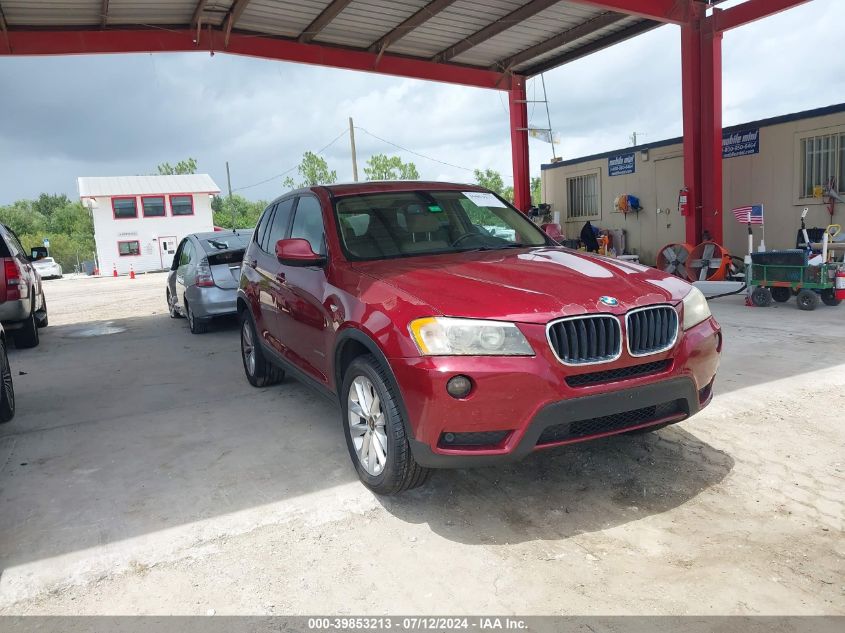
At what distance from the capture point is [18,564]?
3006 mm

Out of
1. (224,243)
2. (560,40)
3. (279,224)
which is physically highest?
(560,40)

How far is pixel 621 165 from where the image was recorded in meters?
15.8

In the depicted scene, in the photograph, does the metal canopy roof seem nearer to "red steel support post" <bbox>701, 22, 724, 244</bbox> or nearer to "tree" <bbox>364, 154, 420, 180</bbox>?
"red steel support post" <bbox>701, 22, 724, 244</bbox>

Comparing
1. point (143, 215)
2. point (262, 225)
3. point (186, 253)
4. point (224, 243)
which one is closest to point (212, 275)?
point (224, 243)

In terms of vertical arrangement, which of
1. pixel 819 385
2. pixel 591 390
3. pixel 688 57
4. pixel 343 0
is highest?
pixel 343 0

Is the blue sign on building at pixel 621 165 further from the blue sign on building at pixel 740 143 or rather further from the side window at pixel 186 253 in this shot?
the side window at pixel 186 253

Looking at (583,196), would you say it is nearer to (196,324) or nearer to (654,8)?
(654,8)

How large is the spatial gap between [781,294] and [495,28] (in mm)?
7785

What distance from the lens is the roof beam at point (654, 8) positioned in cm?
1063

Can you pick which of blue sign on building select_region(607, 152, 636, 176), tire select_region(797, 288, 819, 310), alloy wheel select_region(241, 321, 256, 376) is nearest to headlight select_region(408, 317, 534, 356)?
alloy wheel select_region(241, 321, 256, 376)

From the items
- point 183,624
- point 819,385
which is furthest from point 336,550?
point 819,385

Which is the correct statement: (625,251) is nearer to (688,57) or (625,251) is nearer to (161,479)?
(688,57)

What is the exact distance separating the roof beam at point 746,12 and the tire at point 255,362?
32.9 feet

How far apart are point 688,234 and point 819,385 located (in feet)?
26.3
